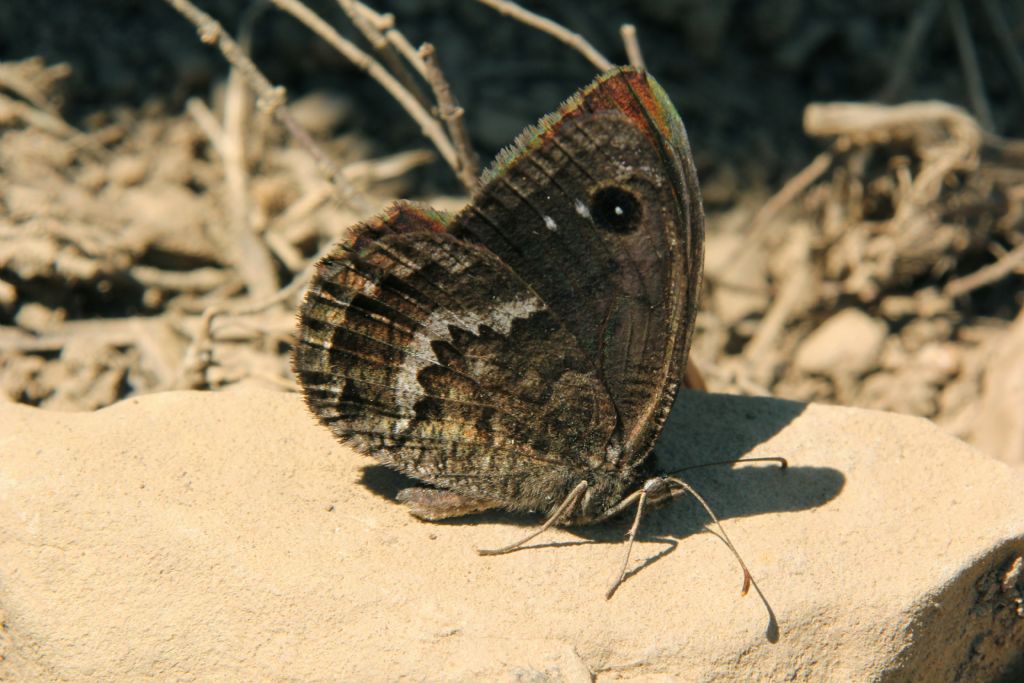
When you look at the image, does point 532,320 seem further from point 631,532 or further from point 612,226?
point 631,532

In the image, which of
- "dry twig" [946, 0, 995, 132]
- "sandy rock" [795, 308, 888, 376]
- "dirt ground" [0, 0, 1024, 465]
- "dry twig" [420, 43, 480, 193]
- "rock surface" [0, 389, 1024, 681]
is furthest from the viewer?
"dry twig" [946, 0, 995, 132]

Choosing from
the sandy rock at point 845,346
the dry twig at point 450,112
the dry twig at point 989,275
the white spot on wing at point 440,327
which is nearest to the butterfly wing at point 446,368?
the white spot on wing at point 440,327

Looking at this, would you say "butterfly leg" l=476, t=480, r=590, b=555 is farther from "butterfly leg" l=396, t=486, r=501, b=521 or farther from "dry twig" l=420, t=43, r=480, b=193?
"dry twig" l=420, t=43, r=480, b=193

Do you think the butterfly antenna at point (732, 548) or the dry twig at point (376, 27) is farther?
the dry twig at point (376, 27)

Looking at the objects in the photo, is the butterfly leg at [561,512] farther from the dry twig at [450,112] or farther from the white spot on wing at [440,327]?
the dry twig at [450,112]

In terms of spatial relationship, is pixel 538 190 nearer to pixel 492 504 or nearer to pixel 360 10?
pixel 492 504

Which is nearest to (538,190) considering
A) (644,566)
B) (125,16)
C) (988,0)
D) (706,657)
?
(644,566)

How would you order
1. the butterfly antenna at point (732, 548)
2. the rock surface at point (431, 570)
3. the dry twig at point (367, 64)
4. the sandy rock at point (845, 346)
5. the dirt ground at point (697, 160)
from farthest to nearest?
the sandy rock at point (845, 346)
the dirt ground at point (697, 160)
the dry twig at point (367, 64)
the butterfly antenna at point (732, 548)
the rock surface at point (431, 570)

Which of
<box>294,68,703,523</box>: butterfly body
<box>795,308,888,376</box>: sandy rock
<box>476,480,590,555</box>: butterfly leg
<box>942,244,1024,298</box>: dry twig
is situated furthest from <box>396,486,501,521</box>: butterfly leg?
<box>942,244,1024,298</box>: dry twig

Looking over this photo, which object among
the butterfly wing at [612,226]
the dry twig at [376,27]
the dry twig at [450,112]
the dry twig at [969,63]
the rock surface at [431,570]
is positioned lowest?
the rock surface at [431,570]
